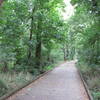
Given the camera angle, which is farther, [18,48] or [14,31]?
[18,48]

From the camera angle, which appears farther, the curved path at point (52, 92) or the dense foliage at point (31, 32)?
the dense foliage at point (31, 32)

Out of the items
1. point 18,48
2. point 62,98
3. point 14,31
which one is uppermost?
point 14,31

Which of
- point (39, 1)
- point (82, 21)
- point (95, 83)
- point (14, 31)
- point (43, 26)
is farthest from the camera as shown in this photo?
point (82, 21)

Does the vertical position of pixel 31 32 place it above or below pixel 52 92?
above

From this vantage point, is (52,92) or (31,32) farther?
(31,32)

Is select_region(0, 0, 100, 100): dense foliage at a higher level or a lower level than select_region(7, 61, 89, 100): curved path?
higher

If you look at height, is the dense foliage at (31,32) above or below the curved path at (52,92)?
above

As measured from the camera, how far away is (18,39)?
1633 centimetres

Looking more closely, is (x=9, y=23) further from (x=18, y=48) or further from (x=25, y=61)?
(x=25, y=61)

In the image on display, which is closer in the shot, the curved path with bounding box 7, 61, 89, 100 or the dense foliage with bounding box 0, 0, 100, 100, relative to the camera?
the curved path with bounding box 7, 61, 89, 100

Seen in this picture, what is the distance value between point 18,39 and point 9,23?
1556 mm

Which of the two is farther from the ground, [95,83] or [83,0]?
[83,0]

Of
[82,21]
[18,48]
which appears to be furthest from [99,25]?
[82,21]

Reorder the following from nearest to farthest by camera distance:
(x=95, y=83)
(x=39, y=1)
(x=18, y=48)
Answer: (x=95, y=83) < (x=18, y=48) < (x=39, y=1)
